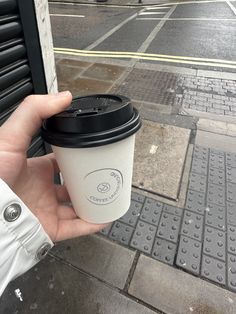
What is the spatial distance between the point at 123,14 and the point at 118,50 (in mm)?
6012

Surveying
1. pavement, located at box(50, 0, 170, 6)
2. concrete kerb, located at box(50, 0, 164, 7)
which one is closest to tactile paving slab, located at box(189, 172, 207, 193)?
concrete kerb, located at box(50, 0, 164, 7)

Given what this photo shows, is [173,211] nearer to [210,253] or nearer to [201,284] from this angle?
[210,253]

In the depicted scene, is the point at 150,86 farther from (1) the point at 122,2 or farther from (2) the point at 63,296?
(1) the point at 122,2

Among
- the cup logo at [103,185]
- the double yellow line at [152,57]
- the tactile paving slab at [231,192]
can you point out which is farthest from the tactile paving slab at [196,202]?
the double yellow line at [152,57]

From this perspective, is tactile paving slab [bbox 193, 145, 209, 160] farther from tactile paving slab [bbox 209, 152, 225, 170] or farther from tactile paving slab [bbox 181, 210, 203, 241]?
tactile paving slab [bbox 181, 210, 203, 241]

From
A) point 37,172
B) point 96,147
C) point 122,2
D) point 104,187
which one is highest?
point 96,147

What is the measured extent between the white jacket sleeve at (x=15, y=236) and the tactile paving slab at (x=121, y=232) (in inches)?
43.6

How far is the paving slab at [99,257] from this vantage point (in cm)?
209

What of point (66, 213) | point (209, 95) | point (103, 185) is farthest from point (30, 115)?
point (209, 95)

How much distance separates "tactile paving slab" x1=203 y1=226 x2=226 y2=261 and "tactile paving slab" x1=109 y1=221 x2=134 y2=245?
612 millimetres

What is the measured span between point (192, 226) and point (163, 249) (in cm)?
36

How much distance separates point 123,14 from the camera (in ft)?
39.5

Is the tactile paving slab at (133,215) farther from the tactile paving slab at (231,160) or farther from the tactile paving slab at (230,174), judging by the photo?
the tactile paving slab at (231,160)

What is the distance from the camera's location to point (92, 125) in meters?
1.12
